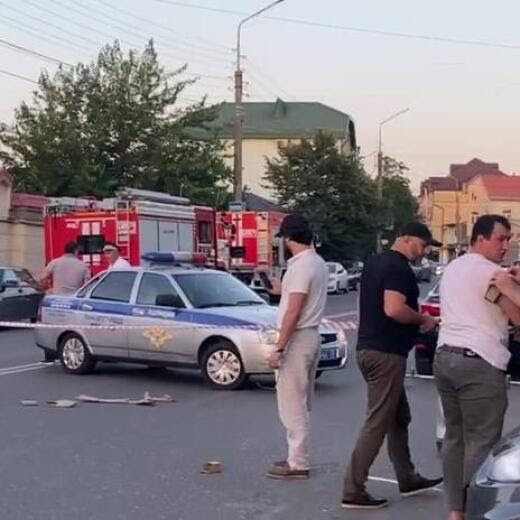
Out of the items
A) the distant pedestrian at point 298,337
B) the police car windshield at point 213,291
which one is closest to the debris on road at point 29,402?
the police car windshield at point 213,291

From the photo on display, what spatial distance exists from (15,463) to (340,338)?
6.16 m

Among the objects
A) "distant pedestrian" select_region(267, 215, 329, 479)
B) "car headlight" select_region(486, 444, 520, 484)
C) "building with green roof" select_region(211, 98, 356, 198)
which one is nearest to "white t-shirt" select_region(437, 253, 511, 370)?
"car headlight" select_region(486, 444, 520, 484)

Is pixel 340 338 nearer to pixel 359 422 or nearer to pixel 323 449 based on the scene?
pixel 359 422

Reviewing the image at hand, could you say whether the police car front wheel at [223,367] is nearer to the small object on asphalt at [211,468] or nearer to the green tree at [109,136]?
the small object on asphalt at [211,468]

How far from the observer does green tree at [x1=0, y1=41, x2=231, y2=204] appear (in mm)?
45875

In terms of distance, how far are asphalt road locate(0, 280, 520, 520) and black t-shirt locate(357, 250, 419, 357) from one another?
107cm

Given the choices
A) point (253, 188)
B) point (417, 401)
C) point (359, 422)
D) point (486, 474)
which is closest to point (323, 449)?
point (359, 422)

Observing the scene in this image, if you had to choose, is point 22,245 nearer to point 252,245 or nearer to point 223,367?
point 252,245

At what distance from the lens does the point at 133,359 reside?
14992 millimetres

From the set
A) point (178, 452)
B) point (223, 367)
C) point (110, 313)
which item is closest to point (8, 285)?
point (110, 313)

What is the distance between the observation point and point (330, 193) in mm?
62844

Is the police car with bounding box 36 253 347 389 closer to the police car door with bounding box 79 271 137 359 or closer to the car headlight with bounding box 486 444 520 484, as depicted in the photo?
the police car door with bounding box 79 271 137 359

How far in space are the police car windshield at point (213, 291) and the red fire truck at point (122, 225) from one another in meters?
12.1

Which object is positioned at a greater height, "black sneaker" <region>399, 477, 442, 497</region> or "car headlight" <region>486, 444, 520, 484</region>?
"car headlight" <region>486, 444, 520, 484</region>
